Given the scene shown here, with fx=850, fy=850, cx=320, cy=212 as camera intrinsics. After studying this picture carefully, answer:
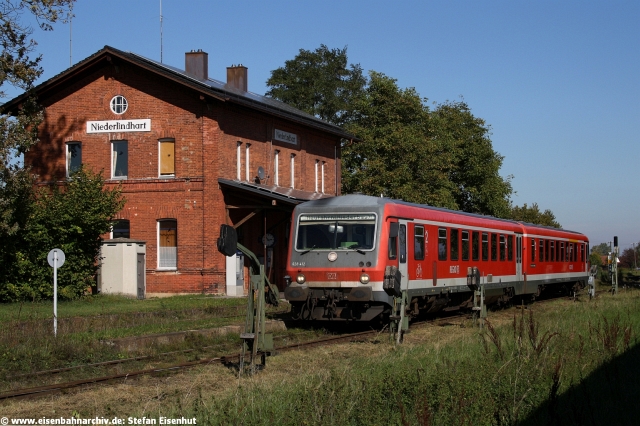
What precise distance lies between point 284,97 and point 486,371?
6035 centimetres

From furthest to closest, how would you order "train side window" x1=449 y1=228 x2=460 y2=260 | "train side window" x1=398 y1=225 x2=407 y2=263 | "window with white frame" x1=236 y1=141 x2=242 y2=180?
1. "window with white frame" x1=236 y1=141 x2=242 y2=180
2. "train side window" x1=449 y1=228 x2=460 y2=260
3. "train side window" x1=398 y1=225 x2=407 y2=263

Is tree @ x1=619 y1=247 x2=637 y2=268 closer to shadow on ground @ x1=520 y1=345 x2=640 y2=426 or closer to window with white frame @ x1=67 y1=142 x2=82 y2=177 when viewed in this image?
window with white frame @ x1=67 y1=142 x2=82 y2=177

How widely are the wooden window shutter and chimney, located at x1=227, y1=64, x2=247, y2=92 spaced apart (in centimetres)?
992

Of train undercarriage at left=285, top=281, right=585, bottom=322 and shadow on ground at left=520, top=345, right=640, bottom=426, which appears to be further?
train undercarriage at left=285, top=281, right=585, bottom=322

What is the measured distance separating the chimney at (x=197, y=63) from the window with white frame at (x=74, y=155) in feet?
22.1

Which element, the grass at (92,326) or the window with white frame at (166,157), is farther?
the window with white frame at (166,157)

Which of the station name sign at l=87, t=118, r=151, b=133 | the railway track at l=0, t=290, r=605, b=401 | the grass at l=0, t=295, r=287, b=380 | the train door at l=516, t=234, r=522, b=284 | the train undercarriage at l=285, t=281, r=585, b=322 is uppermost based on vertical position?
the station name sign at l=87, t=118, r=151, b=133

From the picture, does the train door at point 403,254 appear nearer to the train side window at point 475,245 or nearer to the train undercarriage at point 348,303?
the train undercarriage at point 348,303

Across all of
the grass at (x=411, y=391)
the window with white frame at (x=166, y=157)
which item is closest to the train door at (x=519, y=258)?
the window with white frame at (x=166, y=157)

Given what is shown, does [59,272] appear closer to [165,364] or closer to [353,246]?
[353,246]

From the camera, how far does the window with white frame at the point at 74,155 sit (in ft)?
108

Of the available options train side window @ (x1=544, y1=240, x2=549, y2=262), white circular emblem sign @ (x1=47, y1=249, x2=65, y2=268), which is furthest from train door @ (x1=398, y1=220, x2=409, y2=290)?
train side window @ (x1=544, y1=240, x2=549, y2=262)

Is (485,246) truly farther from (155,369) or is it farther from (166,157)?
(155,369)

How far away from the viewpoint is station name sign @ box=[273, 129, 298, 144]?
3575cm
